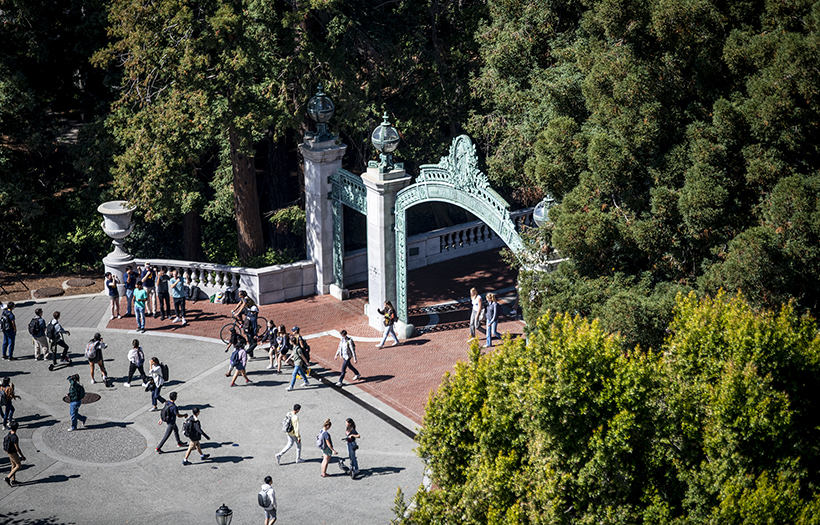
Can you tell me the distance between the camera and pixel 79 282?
30.5m

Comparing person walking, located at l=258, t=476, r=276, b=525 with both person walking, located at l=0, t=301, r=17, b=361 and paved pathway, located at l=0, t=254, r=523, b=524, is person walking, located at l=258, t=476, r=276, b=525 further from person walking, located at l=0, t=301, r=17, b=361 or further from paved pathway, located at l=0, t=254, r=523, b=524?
person walking, located at l=0, t=301, r=17, b=361

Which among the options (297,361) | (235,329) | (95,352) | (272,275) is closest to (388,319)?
(297,361)

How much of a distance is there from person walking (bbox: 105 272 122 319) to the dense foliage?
51.4 ft

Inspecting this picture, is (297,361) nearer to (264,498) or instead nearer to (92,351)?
(92,351)

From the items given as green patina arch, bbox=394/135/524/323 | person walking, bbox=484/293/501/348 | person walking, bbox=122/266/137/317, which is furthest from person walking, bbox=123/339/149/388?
person walking, bbox=484/293/501/348

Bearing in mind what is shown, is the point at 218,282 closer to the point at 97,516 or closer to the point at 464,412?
the point at 97,516

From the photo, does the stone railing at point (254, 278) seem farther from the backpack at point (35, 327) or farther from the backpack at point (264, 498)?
the backpack at point (264, 498)

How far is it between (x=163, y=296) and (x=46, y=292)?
16.3ft

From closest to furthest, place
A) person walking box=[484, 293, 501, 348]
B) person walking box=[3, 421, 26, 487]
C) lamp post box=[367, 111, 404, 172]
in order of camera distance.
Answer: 1. person walking box=[3, 421, 26, 487]
2. lamp post box=[367, 111, 404, 172]
3. person walking box=[484, 293, 501, 348]

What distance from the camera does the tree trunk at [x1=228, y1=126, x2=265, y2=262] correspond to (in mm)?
29391

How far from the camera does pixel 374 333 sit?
87.3 ft

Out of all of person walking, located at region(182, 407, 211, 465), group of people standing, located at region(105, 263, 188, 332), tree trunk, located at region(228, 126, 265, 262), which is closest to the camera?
person walking, located at region(182, 407, 211, 465)

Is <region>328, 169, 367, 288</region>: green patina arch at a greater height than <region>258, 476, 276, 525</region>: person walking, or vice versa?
<region>328, 169, 367, 288</region>: green patina arch

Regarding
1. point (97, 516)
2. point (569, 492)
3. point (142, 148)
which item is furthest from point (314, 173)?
point (569, 492)
